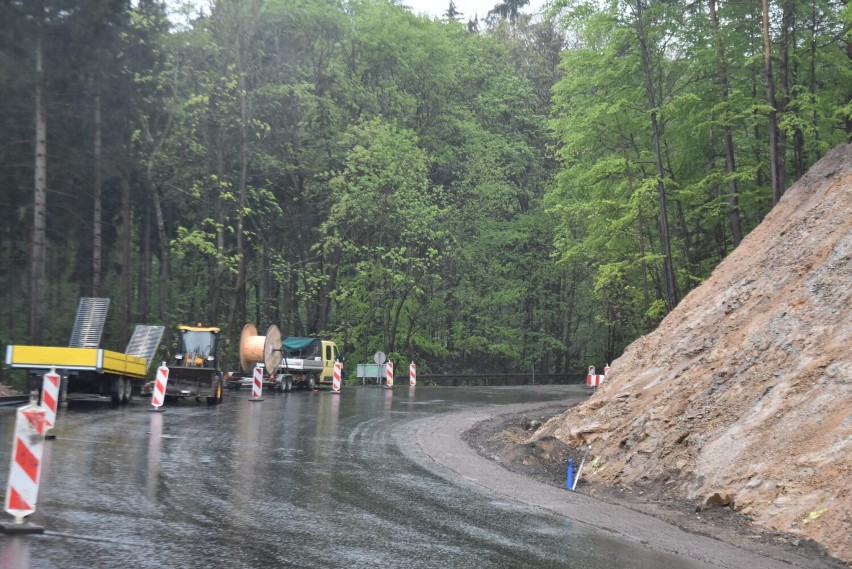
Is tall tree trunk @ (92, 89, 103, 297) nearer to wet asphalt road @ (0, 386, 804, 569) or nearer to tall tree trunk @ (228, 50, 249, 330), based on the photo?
tall tree trunk @ (228, 50, 249, 330)

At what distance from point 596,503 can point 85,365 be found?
16.9 meters

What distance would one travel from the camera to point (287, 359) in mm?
40844

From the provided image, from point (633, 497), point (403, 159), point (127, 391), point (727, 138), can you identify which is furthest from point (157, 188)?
point (633, 497)

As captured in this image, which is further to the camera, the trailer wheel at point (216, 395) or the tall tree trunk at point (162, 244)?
the tall tree trunk at point (162, 244)

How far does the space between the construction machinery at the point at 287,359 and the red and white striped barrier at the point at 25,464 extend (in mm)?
29106

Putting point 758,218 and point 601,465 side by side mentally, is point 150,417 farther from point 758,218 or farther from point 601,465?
point 758,218

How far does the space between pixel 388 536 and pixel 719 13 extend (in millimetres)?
28662

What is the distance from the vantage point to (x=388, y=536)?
9.00 m

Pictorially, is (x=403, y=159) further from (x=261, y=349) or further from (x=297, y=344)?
(x=261, y=349)

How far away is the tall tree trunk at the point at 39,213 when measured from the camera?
31483mm

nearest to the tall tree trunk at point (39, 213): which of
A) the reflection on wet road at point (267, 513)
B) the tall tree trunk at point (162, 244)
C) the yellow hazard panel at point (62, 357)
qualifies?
the yellow hazard panel at point (62, 357)

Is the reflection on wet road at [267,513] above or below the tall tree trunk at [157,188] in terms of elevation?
below

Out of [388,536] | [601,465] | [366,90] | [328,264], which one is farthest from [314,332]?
[388,536]

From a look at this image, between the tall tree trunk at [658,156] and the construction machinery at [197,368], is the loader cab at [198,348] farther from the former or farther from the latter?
the tall tree trunk at [658,156]
